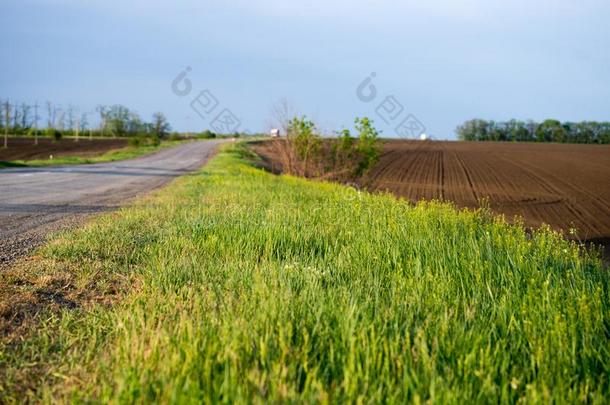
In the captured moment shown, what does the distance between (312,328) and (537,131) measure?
379 ft

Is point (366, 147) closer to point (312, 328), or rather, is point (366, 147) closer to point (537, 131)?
point (312, 328)

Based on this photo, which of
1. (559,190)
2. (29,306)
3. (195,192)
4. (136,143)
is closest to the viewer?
(29,306)

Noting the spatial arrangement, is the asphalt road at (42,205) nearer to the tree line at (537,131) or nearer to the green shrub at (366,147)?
the green shrub at (366,147)

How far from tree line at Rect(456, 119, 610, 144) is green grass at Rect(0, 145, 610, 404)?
107m

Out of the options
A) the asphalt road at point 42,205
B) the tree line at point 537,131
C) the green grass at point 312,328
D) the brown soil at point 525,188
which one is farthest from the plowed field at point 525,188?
the tree line at point 537,131

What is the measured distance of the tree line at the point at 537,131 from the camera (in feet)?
341

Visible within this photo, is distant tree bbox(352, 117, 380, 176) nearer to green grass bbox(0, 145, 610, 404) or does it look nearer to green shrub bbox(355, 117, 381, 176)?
green shrub bbox(355, 117, 381, 176)

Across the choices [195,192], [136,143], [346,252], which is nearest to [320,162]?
[195,192]

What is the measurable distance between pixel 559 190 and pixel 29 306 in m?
27.0

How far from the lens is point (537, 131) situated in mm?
109438

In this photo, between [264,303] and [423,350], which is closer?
[423,350]

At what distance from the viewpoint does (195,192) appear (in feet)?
47.6

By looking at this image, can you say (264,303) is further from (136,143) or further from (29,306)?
(136,143)

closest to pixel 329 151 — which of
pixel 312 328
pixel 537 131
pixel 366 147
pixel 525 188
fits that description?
pixel 366 147
